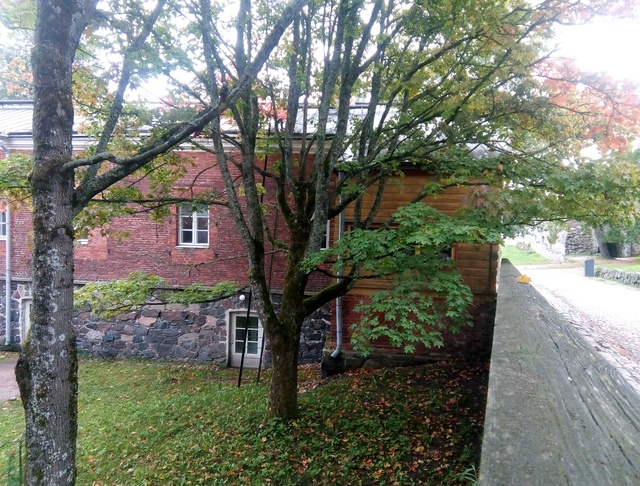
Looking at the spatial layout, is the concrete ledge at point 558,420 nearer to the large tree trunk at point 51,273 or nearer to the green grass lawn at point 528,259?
the large tree trunk at point 51,273

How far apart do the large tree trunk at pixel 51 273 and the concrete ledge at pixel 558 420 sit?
343 cm

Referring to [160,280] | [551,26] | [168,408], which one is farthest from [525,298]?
[168,408]

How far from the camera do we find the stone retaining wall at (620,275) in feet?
56.9

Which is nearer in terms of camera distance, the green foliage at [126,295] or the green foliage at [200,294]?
the green foliage at [126,295]

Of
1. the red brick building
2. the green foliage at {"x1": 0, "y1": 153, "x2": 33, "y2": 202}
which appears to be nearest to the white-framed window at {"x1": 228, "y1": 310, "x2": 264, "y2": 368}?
the red brick building

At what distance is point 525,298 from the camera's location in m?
3.65

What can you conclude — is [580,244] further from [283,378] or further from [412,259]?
[412,259]

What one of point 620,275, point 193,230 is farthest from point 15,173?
point 620,275

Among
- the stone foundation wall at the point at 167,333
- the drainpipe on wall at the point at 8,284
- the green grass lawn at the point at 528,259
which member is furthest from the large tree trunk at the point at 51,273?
the green grass lawn at the point at 528,259

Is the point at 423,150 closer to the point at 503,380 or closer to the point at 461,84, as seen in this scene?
the point at 461,84

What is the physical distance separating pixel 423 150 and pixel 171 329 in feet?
27.9

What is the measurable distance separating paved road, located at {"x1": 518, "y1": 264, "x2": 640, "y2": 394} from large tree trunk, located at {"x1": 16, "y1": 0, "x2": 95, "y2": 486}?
423 cm

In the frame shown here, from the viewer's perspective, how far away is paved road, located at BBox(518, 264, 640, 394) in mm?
5502

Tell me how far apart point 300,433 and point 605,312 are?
374 inches
